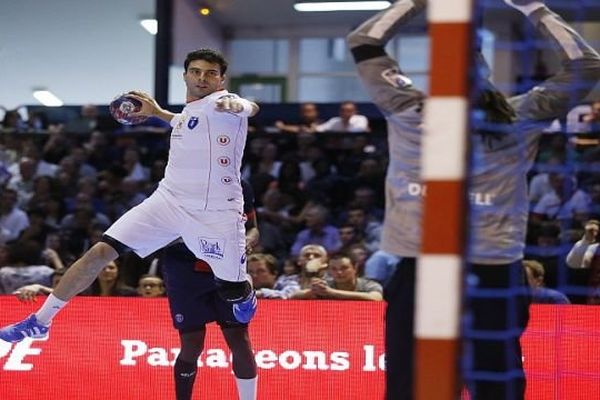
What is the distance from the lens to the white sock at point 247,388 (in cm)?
715

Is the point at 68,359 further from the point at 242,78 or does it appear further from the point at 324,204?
the point at 242,78

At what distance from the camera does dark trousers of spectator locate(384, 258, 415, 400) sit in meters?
4.80

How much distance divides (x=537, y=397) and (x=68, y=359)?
3198 millimetres

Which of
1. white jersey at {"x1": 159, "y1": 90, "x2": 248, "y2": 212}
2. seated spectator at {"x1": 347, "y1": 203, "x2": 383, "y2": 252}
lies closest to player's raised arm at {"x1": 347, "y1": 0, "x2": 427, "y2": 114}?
white jersey at {"x1": 159, "y1": 90, "x2": 248, "y2": 212}

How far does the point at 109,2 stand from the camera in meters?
17.5

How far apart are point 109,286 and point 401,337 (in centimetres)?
595

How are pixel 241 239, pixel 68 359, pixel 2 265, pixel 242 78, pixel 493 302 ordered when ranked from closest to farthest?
pixel 493 302 → pixel 241 239 → pixel 68 359 → pixel 2 265 → pixel 242 78

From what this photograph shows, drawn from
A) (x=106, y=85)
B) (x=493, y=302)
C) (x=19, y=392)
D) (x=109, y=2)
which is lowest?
(x=19, y=392)

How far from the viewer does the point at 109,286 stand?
10398mm

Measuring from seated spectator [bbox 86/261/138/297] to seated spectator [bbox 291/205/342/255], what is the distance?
2.13 m

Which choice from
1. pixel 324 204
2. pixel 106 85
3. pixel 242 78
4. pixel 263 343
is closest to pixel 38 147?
pixel 106 85

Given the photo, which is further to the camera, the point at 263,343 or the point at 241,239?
the point at 263,343

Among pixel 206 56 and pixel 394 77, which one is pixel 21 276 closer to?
pixel 206 56

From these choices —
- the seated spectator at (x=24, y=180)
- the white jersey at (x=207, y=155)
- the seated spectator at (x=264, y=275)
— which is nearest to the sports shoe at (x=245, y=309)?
the white jersey at (x=207, y=155)
